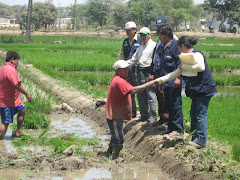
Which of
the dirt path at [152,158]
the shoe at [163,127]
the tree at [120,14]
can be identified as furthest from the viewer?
the tree at [120,14]

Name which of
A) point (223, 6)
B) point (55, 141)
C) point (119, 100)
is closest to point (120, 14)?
point (223, 6)

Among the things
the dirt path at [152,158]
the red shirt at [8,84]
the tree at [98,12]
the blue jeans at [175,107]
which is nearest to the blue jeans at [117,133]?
the dirt path at [152,158]

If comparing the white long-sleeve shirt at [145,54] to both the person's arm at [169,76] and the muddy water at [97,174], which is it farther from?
the muddy water at [97,174]

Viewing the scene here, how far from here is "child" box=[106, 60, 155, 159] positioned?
5309 millimetres

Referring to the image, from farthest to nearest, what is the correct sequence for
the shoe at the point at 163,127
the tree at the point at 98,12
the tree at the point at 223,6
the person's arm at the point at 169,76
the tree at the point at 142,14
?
the tree at the point at 98,12 → the tree at the point at 142,14 → the tree at the point at 223,6 → the shoe at the point at 163,127 → the person's arm at the point at 169,76

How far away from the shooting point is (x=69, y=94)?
11.0 m

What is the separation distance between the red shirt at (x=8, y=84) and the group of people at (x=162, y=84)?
5.91 feet

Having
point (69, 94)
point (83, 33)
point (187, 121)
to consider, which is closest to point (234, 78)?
point (69, 94)

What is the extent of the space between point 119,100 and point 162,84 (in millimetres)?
902

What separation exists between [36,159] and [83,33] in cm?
5394

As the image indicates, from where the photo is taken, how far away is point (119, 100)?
540 centimetres

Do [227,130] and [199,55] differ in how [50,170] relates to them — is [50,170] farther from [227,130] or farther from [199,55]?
[227,130]

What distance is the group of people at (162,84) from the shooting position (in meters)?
5.19

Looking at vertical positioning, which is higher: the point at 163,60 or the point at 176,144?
the point at 163,60
